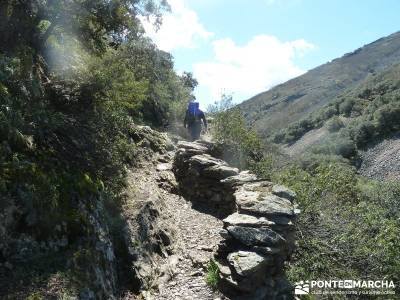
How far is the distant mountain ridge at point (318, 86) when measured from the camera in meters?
81.8

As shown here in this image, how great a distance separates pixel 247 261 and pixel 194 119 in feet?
30.3

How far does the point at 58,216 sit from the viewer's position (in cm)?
637

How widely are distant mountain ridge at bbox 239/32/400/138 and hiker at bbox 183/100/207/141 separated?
5609 centimetres

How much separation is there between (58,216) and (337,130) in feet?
155

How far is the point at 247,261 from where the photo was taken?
7652 millimetres

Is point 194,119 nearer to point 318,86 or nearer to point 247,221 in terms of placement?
point 247,221

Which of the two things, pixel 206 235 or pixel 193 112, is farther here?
pixel 193 112

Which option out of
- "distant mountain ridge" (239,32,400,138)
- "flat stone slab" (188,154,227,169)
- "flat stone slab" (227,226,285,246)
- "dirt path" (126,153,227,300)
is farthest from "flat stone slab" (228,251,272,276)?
"distant mountain ridge" (239,32,400,138)

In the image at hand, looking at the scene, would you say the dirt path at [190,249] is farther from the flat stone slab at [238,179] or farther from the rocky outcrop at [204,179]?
the flat stone slab at [238,179]

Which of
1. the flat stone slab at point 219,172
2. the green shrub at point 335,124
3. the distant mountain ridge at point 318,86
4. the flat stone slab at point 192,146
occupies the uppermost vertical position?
the distant mountain ridge at point 318,86

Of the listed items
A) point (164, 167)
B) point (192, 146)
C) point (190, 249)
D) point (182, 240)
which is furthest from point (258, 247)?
point (192, 146)

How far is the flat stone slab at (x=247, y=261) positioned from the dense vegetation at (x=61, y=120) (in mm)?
2354

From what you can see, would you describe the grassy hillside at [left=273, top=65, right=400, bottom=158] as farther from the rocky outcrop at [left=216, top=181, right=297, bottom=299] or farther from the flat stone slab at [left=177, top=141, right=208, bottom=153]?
the rocky outcrop at [left=216, top=181, right=297, bottom=299]

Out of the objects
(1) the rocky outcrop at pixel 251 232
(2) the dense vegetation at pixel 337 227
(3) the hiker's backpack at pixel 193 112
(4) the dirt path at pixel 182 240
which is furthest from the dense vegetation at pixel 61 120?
(2) the dense vegetation at pixel 337 227
